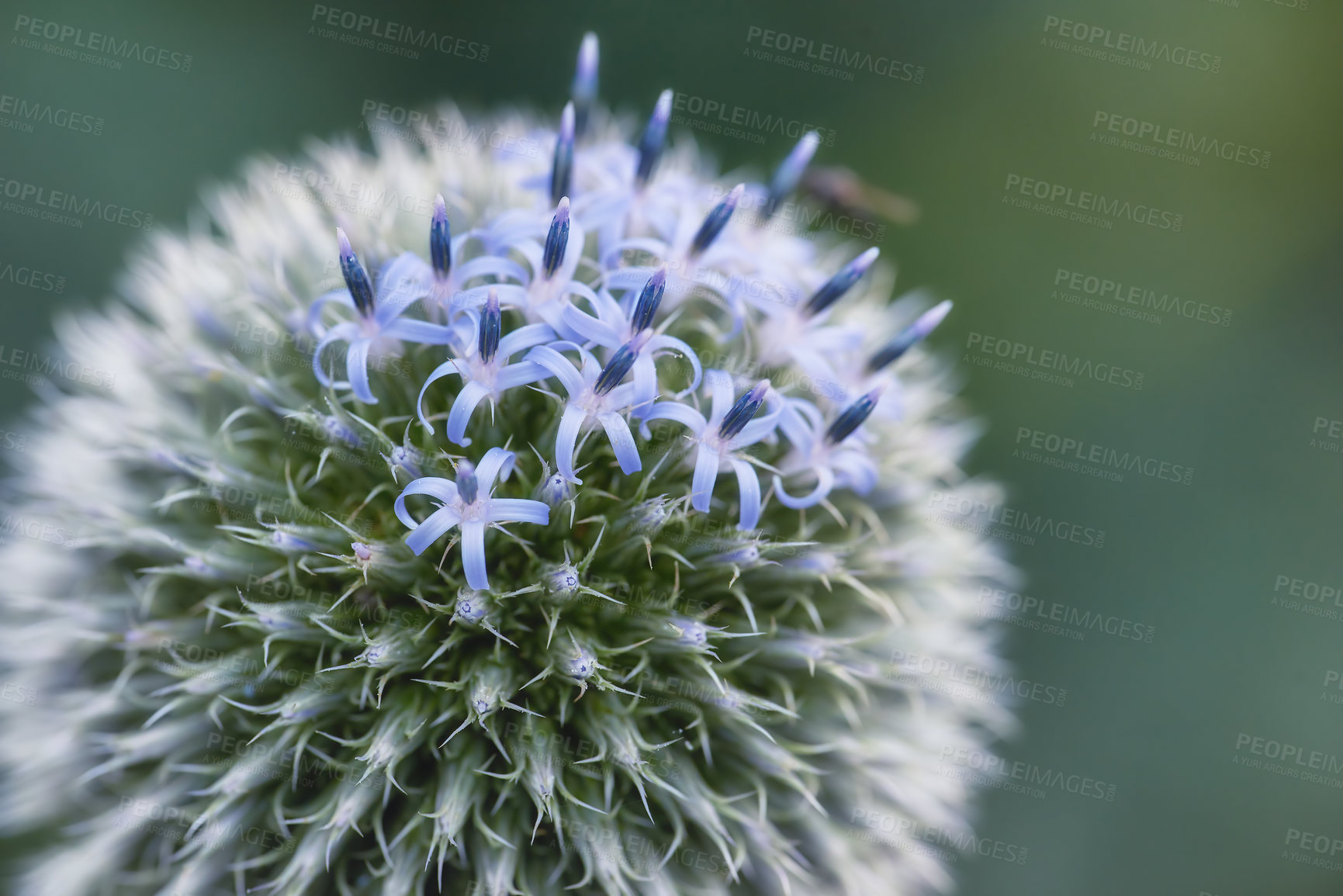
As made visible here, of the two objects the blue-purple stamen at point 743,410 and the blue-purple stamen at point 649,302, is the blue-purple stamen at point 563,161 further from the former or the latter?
the blue-purple stamen at point 743,410

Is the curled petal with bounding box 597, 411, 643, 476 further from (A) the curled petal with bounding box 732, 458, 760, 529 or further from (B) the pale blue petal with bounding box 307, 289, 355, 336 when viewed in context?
(B) the pale blue petal with bounding box 307, 289, 355, 336

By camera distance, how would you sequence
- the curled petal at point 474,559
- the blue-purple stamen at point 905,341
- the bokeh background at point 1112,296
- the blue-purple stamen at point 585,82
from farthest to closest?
the bokeh background at point 1112,296
the blue-purple stamen at point 585,82
the blue-purple stamen at point 905,341
the curled petal at point 474,559

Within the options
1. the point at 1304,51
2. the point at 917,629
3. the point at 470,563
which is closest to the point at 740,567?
the point at 470,563

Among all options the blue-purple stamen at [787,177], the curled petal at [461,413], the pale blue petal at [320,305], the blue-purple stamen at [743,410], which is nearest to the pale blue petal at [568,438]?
the curled petal at [461,413]

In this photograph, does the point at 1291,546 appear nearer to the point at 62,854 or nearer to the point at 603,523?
the point at 603,523

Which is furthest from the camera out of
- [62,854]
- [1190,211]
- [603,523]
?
[1190,211]
